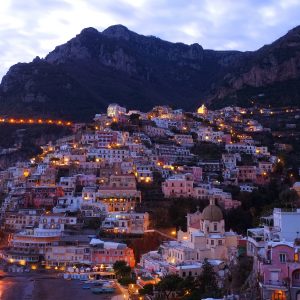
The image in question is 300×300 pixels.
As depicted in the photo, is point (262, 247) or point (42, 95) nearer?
point (262, 247)

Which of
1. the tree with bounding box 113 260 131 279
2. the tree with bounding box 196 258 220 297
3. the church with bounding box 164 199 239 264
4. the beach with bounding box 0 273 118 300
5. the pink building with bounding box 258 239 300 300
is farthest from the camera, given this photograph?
the tree with bounding box 113 260 131 279

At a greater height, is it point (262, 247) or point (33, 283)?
point (262, 247)

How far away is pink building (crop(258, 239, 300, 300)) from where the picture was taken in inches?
1400

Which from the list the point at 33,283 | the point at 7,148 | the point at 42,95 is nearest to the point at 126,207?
the point at 33,283

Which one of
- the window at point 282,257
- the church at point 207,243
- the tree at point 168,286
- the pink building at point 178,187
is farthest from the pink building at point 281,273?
the pink building at point 178,187

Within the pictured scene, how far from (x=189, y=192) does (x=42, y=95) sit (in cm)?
8312

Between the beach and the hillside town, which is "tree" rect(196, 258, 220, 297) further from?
the beach

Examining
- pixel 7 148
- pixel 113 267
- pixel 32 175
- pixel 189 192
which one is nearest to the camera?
pixel 113 267

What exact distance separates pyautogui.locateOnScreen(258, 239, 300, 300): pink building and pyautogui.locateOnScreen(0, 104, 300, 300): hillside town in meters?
0.06

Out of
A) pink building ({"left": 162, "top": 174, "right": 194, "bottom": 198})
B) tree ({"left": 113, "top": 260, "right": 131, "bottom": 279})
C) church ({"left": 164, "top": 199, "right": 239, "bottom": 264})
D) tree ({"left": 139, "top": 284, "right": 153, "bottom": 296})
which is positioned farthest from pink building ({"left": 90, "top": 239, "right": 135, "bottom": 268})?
tree ({"left": 139, "top": 284, "right": 153, "bottom": 296})

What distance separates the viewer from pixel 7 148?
128 m

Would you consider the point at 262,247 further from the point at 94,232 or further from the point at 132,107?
the point at 132,107

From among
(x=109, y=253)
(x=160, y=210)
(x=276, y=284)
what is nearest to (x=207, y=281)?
(x=276, y=284)

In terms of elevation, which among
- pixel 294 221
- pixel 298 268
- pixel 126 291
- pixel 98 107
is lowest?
pixel 126 291
